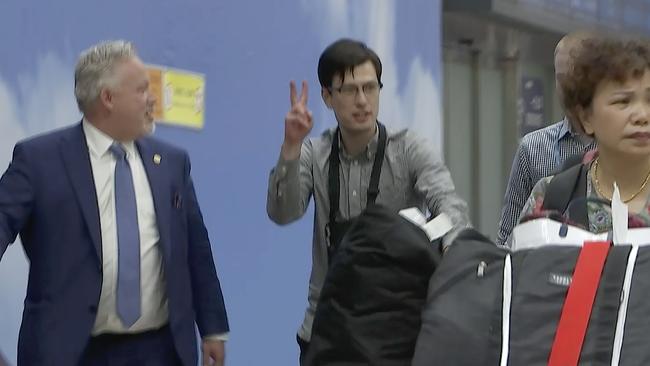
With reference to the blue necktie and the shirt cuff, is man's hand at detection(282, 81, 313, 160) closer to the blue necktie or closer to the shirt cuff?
the blue necktie

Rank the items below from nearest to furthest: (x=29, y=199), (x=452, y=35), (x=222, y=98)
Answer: (x=29, y=199), (x=222, y=98), (x=452, y=35)

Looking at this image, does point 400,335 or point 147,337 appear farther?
point 147,337

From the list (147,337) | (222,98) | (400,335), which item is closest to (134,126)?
(147,337)

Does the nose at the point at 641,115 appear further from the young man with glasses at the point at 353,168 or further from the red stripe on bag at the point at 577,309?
the young man with glasses at the point at 353,168

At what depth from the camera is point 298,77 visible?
7180mm

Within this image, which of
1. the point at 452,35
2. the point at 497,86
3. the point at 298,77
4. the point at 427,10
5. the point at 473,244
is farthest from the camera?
the point at 497,86

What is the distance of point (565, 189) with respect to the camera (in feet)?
9.95

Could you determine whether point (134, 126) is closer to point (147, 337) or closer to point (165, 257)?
point (165, 257)

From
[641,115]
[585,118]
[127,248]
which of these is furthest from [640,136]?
[127,248]

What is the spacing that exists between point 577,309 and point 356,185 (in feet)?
5.94

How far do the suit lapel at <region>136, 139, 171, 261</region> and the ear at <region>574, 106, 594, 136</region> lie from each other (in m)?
1.55

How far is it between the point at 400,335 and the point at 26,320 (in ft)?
5.73

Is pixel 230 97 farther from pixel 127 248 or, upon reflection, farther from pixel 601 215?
pixel 601 215

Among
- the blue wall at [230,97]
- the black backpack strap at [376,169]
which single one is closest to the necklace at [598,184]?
the black backpack strap at [376,169]
